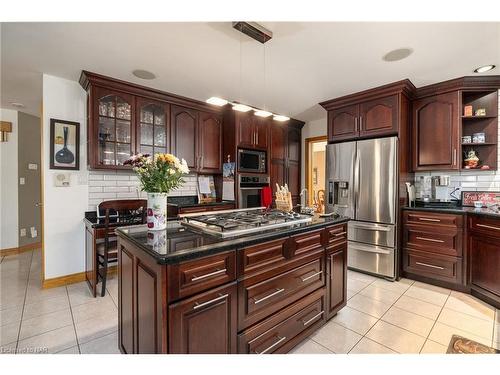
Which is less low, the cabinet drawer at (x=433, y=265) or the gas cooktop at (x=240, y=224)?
the gas cooktop at (x=240, y=224)

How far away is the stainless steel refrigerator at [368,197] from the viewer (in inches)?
117

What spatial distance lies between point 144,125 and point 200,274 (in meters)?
2.67

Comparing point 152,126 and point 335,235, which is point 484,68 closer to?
point 335,235

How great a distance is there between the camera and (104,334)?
1.92 metres

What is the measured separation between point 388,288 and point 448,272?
68cm

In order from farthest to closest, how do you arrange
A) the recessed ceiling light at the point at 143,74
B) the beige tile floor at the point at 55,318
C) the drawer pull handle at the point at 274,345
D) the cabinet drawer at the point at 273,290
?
the recessed ceiling light at the point at 143,74
the beige tile floor at the point at 55,318
the drawer pull handle at the point at 274,345
the cabinet drawer at the point at 273,290

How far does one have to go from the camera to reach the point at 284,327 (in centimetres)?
160

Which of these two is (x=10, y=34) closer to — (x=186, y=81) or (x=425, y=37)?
(x=186, y=81)

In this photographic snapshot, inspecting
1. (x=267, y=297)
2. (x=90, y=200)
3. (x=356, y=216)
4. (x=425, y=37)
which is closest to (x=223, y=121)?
(x=90, y=200)

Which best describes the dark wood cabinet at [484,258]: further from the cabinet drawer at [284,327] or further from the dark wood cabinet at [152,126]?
the dark wood cabinet at [152,126]

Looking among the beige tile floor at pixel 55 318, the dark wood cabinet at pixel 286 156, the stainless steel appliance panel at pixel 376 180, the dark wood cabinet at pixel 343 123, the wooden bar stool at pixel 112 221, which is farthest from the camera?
the dark wood cabinet at pixel 286 156

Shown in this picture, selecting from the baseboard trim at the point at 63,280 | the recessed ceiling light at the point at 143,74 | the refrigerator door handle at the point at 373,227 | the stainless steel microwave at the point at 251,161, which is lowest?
the baseboard trim at the point at 63,280

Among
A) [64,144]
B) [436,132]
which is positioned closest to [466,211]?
[436,132]

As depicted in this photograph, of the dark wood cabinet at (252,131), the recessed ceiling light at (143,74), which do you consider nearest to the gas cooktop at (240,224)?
the recessed ceiling light at (143,74)
